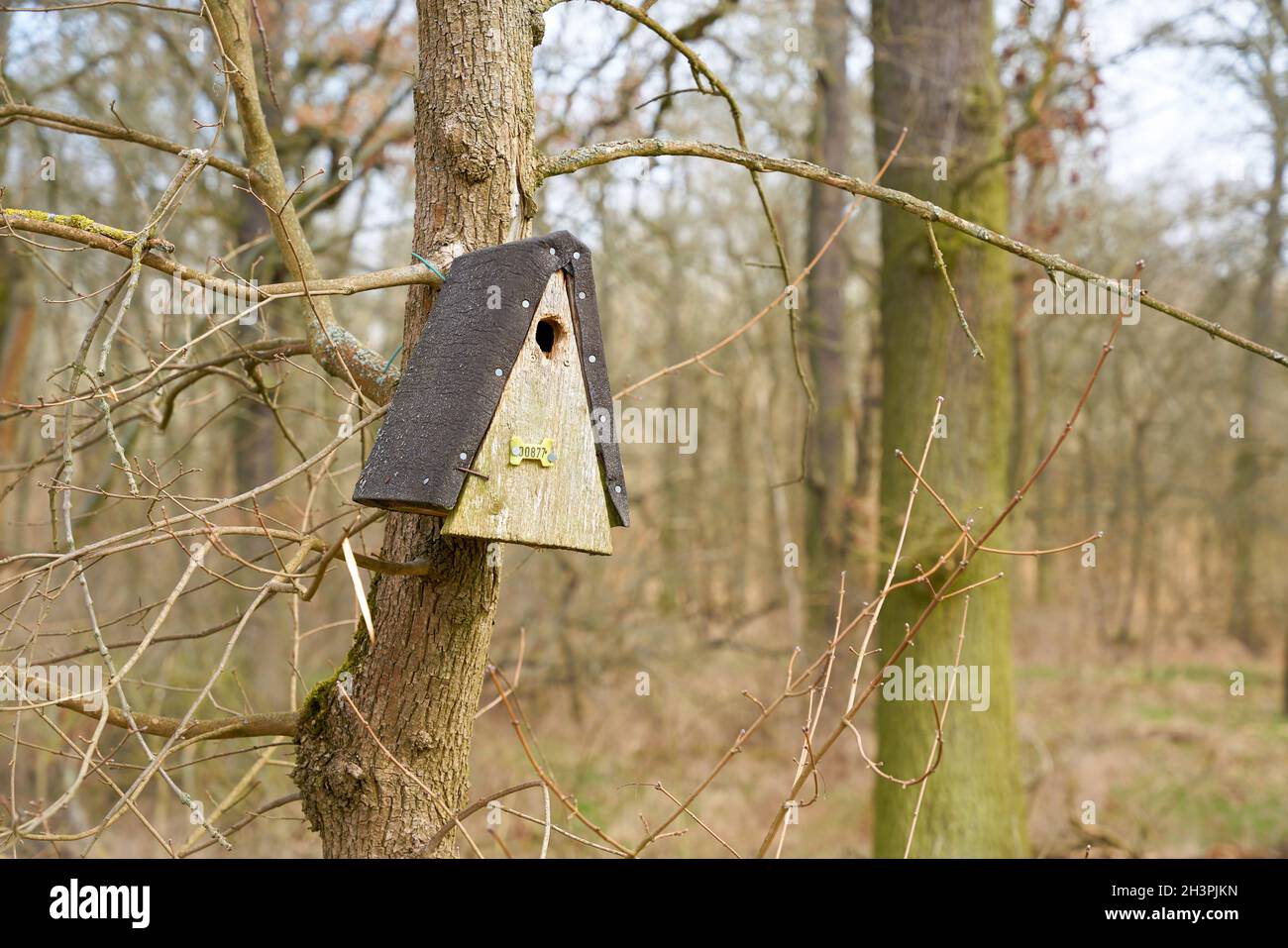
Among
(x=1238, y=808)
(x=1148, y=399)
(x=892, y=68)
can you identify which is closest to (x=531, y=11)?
(x=892, y=68)

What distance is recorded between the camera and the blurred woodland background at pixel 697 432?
20.2 feet

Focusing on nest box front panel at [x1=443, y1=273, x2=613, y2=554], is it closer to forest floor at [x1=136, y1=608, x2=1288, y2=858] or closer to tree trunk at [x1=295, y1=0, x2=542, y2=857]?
tree trunk at [x1=295, y1=0, x2=542, y2=857]

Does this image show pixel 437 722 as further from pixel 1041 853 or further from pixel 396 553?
pixel 1041 853

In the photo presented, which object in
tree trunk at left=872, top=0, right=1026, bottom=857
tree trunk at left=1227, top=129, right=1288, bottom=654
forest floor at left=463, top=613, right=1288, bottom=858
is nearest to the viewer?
tree trunk at left=872, top=0, right=1026, bottom=857

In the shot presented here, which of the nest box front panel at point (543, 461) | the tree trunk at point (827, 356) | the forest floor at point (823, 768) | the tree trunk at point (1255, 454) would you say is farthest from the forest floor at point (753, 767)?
the nest box front panel at point (543, 461)

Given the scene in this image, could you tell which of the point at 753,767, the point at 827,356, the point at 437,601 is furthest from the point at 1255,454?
the point at 437,601

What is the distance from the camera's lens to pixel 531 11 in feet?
9.00

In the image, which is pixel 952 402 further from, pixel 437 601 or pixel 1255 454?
pixel 1255 454

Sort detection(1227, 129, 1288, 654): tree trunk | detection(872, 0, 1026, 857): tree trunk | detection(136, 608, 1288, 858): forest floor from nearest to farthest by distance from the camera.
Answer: detection(872, 0, 1026, 857): tree trunk → detection(136, 608, 1288, 858): forest floor → detection(1227, 129, 1288, 654): tree trunk

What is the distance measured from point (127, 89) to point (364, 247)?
8.73 ft

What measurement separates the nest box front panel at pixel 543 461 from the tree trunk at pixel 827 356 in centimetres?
822

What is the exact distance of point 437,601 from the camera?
8.45ft

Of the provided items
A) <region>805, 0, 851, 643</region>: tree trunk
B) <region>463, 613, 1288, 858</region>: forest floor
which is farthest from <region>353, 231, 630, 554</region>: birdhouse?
<region>805, 0, 851, 643</region>: tree trunk

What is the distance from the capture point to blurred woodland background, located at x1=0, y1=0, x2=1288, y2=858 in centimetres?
616
